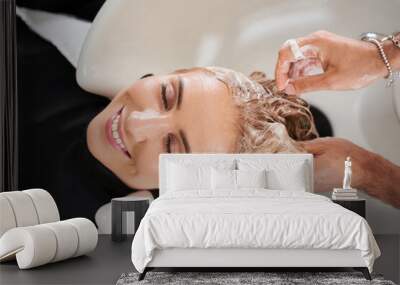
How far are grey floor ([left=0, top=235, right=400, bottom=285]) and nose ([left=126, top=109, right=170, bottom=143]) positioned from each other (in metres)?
1.39

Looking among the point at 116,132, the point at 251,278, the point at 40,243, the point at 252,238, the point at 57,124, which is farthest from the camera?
the point at 57,124

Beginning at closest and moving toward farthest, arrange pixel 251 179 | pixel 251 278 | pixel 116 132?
1. pixel 251 278
2. pixel 251 179
3. pixel 116 132

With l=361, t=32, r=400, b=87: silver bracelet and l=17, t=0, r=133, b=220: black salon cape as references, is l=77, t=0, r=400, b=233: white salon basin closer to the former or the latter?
l=361, t=32, r=400, b=87: silver bracelet

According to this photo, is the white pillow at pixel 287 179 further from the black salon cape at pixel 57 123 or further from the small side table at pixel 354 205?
the black salon cape at pixel 57 123

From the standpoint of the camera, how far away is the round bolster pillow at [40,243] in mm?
5152

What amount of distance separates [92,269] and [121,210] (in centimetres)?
140

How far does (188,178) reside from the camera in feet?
21.4

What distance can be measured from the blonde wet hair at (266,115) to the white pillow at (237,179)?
70cm

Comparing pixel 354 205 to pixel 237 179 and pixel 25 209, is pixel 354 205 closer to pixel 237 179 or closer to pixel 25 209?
pixel 237 179

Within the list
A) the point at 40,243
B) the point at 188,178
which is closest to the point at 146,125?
the point at 188,178

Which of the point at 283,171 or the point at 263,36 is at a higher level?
the point at 263,36

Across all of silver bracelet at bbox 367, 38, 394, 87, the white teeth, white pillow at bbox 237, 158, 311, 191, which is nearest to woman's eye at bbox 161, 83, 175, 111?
the white teeth

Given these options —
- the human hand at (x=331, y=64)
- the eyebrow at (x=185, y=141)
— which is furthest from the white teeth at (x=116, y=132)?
the human hand at (x=331, y=64)

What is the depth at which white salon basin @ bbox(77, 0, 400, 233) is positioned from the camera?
7117 millimetres
